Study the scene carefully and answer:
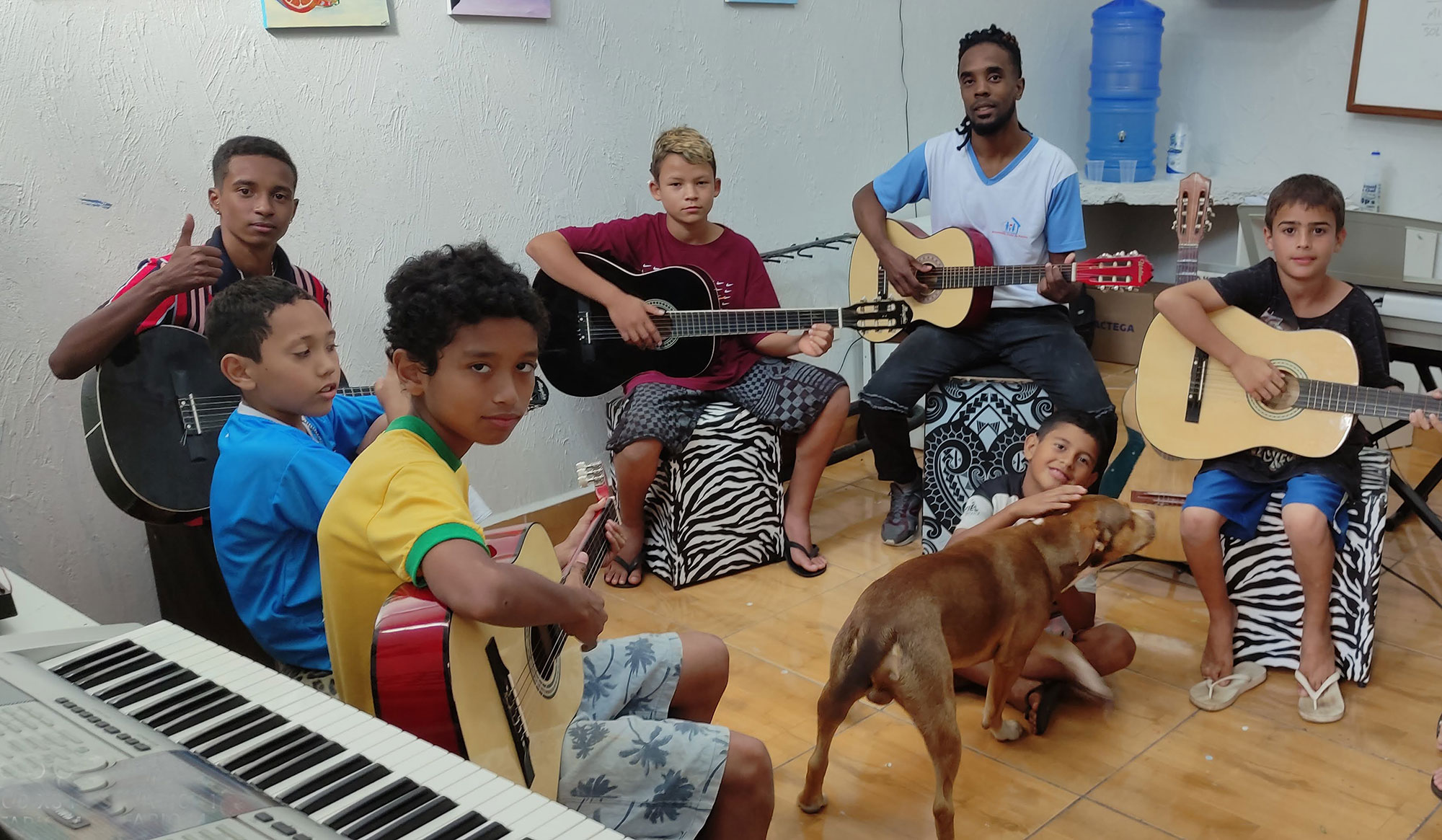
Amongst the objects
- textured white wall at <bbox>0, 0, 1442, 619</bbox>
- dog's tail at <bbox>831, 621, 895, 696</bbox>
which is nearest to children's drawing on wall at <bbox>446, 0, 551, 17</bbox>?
textured white wall at <bbox>0, 0, 1442, 619</bbox>

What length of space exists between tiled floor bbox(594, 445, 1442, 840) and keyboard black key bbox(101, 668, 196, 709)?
46.7 inches

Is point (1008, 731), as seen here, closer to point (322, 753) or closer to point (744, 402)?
point (744, 402)

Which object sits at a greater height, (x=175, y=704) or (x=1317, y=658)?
(x=175, y=704)

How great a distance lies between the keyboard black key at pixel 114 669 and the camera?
47.3 inches

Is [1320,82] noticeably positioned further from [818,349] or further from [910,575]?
[910,575]

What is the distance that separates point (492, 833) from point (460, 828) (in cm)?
3

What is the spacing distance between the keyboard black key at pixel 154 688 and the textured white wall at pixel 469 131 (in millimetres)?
1610

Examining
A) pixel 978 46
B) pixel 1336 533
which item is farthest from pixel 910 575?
pixel 978 46

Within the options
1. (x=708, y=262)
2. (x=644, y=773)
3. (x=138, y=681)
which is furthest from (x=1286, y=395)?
(x=138, y=681)

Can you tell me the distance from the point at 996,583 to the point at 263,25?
223cm

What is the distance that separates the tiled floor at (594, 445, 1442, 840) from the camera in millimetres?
2049

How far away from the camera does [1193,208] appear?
270 centimetres

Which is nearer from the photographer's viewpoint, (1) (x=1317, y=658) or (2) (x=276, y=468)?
(2) (x=276, y=468)

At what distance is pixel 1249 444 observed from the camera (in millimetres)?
2527
